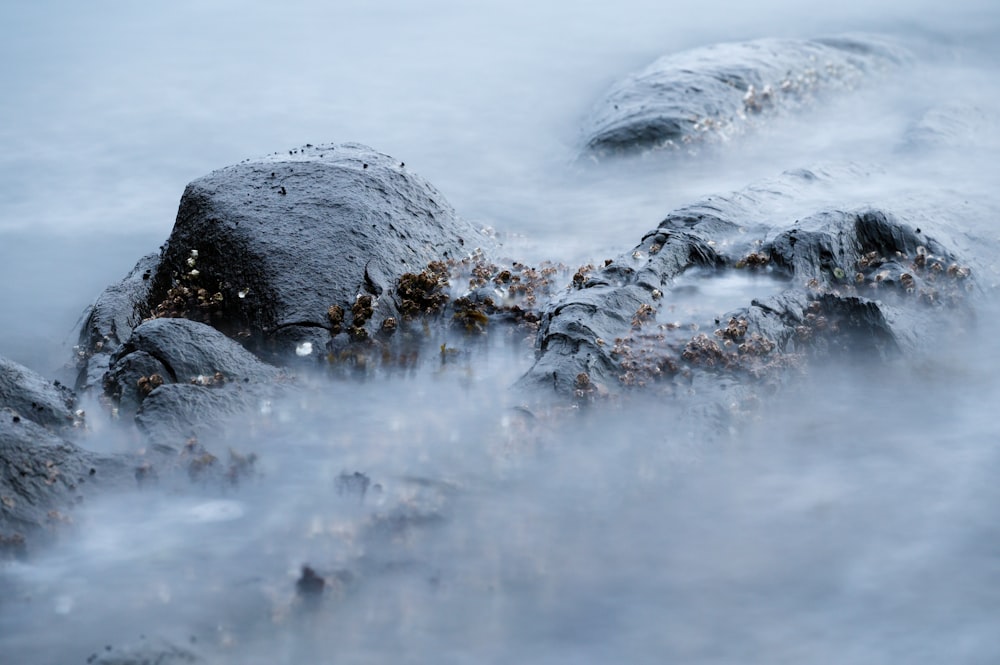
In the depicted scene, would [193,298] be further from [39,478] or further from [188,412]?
[39,478]

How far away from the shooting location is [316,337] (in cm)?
743

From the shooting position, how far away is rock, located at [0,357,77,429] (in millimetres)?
6152

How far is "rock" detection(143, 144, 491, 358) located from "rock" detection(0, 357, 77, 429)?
1.57 meters

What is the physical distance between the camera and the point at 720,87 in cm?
1234

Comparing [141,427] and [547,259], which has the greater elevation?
[547,259]

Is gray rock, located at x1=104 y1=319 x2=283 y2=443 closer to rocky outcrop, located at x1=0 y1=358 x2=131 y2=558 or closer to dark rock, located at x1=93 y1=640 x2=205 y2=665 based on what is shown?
rocky outcrop, located at x1=0 y1=358 x2=131 y2=558

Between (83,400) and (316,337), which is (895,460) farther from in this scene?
(83,400)

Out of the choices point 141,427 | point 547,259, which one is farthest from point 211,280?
point 547,259

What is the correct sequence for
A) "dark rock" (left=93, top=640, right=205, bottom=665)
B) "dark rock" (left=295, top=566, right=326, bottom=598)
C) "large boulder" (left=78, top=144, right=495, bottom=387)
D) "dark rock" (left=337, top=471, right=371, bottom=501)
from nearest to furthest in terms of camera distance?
"dark rock" (left=93, top=640, right=205, bottom=665)
"dark rock" (left=295, top=566, right=326, bottom=598)
"dark rock" (left=337, top=471, right=371, bottom=501)
"large boulder" (left=78, top=144, right=495, bottom=387)

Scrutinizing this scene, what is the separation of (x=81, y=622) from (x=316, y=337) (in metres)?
2.98

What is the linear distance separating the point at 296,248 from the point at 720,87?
6762mm

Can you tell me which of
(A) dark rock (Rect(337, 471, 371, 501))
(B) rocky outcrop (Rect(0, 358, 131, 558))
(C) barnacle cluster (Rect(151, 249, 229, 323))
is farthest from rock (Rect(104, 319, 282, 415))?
(A) dark rock (Rect(337, 471, 371, 501))

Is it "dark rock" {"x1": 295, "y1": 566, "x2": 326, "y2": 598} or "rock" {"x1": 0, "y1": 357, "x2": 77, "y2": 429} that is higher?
"rock" {"x1": 0, "y1": 357, "x2": 77, "y2": 429}

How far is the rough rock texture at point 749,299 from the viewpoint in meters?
6.62
